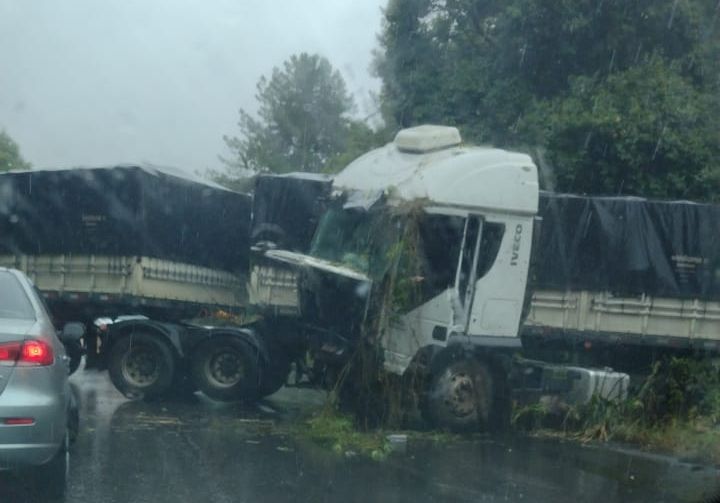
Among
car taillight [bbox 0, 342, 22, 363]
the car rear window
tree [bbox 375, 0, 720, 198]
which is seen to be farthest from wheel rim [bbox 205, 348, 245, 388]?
tree [bbox 375, 0, 720, 198]

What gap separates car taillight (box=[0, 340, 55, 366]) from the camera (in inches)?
287

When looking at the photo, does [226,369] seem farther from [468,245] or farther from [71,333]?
[71,333]

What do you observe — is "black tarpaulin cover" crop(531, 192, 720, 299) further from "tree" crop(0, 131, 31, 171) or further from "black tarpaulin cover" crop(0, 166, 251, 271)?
"tree" crop(0, 131, 31, 171)

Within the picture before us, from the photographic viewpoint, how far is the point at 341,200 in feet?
42.2

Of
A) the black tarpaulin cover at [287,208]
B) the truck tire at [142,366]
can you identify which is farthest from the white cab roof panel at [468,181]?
the truck tire at [142,366]

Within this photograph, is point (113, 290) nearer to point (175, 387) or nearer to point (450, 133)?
point (175, 387)

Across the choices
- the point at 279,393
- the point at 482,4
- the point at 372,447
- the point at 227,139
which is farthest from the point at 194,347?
the point at 227,139

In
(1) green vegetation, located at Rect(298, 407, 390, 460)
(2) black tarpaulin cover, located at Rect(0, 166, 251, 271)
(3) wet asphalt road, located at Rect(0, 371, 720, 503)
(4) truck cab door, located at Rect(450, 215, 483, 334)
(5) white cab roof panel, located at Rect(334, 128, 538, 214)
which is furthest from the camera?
(2) black tarpaulin cover, located at Rect(0, 166, 251, 271)

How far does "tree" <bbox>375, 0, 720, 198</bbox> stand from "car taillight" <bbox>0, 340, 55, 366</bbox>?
1381 cm

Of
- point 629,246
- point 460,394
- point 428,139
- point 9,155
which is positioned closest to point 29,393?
point 460,394

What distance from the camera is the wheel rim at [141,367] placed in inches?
542

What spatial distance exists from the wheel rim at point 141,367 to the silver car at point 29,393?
5.91 meters

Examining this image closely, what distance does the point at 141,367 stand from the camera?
1385 cm

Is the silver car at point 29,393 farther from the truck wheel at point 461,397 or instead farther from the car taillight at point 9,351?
the truck wheel at point 461,397
